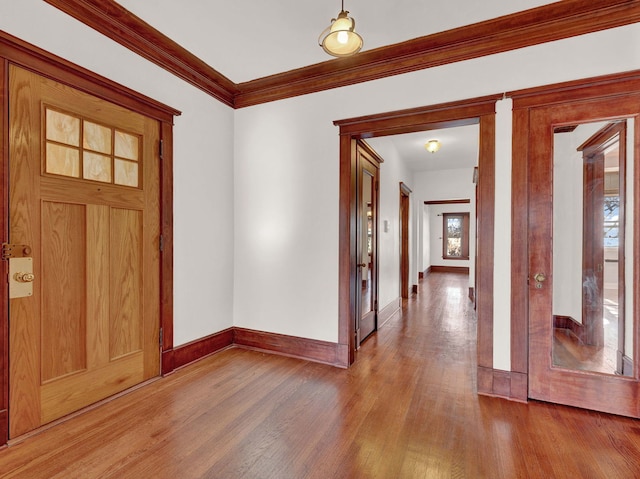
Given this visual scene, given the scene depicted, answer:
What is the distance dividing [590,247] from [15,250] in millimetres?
4084

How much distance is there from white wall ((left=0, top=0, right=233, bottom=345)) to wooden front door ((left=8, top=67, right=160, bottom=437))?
10.3 inches

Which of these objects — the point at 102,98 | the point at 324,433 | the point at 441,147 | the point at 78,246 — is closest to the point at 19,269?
the point at 78,246

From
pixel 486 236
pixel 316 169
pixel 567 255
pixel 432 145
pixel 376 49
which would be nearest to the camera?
pixel 567 255

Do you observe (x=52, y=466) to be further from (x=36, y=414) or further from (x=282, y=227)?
(x=282, y=227)

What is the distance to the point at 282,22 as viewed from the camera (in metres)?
2.61

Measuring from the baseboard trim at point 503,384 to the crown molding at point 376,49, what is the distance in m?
2.63

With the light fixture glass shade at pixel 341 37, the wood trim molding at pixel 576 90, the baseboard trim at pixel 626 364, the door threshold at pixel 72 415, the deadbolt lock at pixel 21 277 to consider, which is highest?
the light fixture glass shade at pixel 341 37

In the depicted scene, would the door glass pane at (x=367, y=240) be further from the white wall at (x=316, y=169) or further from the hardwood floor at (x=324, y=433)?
the hardwood floor at (x=324, y=433)

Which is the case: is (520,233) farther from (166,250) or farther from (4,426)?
(4,426)

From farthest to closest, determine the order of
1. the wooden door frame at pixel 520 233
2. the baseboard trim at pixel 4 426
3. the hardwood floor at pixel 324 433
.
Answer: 1. the wooden door frame at pixel 520 233
2. the baseboard trim at pixel 4 426
3. the hardwood floor at pixel 324 433

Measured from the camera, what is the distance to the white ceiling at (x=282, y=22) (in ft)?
7.86

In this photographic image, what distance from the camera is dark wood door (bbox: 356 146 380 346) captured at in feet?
12.0

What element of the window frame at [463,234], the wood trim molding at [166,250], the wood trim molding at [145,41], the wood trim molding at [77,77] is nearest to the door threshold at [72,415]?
the wood trim molding at [166,250]

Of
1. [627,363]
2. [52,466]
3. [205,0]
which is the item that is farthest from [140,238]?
[627,363]
